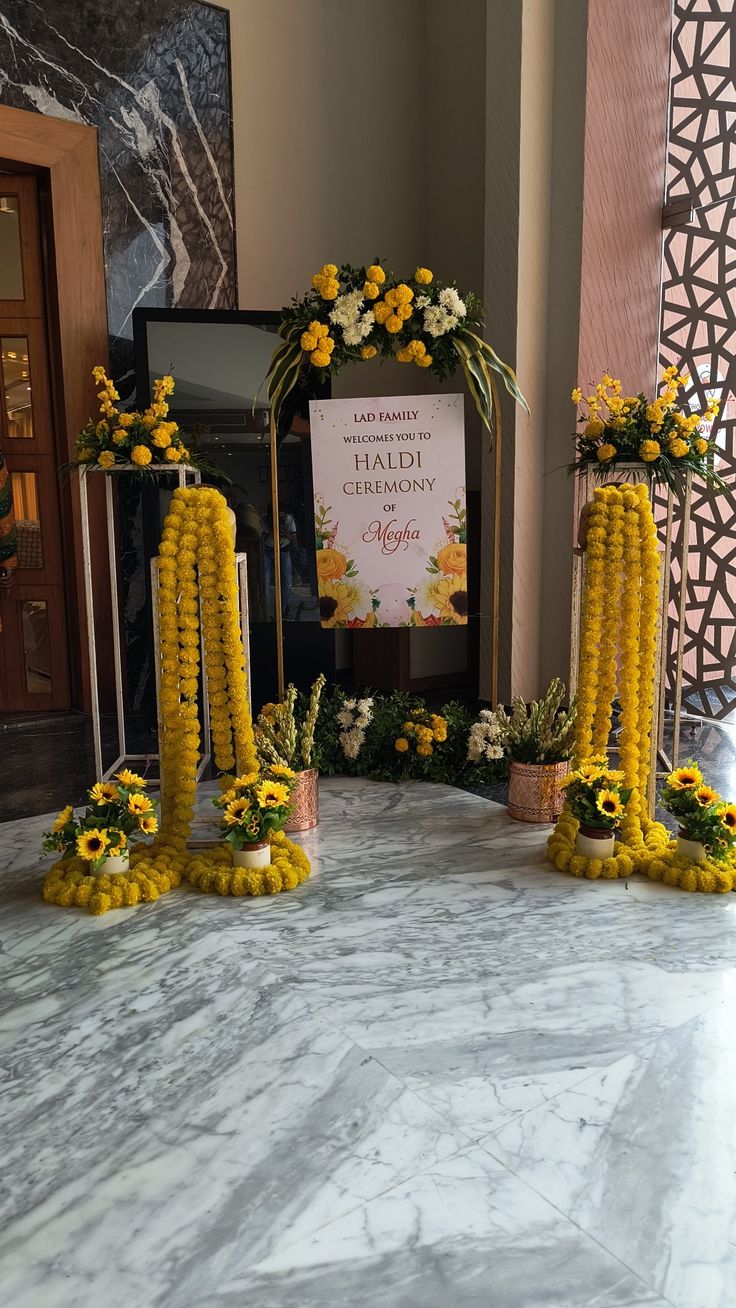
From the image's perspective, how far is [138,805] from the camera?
3.36m

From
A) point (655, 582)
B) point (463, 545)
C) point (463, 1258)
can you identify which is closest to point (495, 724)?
point (463, 545)

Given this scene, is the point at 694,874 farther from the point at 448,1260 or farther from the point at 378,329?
the point at 378,329

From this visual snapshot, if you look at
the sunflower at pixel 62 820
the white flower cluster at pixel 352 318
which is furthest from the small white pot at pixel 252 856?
the white flower cluster at pixel 352 318

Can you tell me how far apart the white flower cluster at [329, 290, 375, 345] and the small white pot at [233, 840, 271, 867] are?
6.98ft

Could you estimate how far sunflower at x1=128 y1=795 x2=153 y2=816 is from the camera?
→ 3.35 m

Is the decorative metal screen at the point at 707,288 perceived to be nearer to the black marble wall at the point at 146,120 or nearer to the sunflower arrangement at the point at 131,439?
the black marble wall at the point at 146,120

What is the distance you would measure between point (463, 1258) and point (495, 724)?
2.84 m

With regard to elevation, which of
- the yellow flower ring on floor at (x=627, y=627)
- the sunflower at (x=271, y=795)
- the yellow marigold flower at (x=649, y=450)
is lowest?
the sunflower at (x=271, y=795)

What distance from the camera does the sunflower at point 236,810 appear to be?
10.9 ft

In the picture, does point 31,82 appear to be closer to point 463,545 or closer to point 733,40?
point 463,545


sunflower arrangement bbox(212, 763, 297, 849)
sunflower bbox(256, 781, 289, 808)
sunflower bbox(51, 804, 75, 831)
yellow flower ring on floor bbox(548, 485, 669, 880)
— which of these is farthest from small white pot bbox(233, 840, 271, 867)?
yellow flower ring on floor bbox(548, 485, 669, 880)

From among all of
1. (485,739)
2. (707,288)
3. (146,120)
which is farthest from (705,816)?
(146,120)

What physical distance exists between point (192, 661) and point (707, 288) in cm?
422

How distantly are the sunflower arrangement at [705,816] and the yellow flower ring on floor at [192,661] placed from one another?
1.30m
